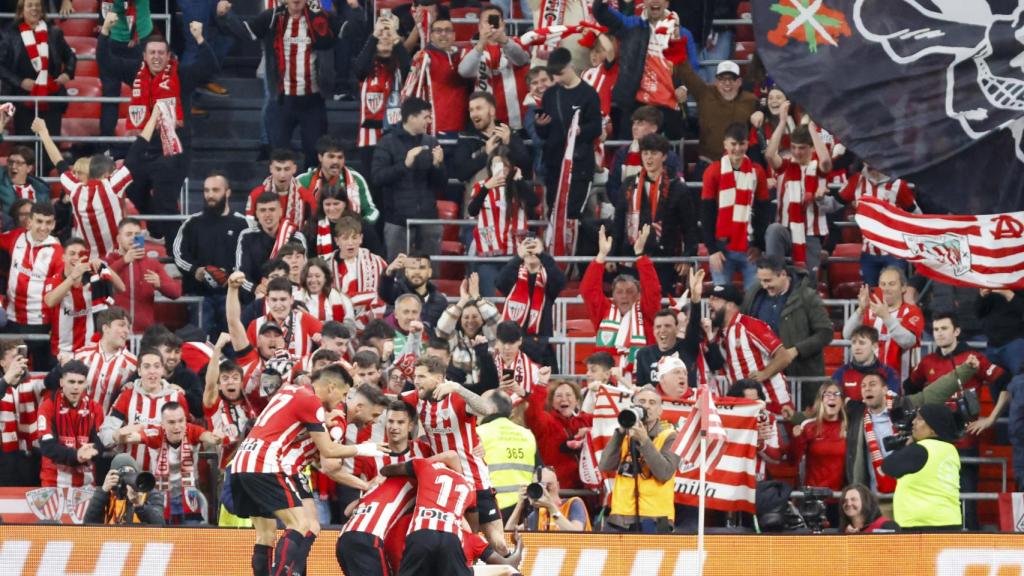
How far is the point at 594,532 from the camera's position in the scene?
53.0 ft

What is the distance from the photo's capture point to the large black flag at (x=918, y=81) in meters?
15.5

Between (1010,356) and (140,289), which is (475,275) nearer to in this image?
(140,289)

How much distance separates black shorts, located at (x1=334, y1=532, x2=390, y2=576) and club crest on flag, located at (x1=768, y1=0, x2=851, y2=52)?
4414 millimetres

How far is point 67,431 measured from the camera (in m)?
17.8

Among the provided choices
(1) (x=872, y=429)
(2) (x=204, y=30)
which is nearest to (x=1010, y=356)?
(1) (x=872, y=429)

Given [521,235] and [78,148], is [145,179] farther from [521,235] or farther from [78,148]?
[521,235]

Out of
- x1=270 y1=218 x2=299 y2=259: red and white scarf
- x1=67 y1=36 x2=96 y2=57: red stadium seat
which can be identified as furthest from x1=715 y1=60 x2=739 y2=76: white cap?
x1=67 y1=36 x2=96 y2=57: red stadium seat

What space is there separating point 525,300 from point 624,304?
0.86 metres

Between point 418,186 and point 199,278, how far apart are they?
2248 millimetres

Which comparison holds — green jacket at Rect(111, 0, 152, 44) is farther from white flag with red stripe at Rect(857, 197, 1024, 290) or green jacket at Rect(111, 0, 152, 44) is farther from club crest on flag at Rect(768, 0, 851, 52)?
club crest on flag at Rect(768, 0, 851, 52)

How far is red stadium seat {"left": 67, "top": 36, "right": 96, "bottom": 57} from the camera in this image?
2367 centimetres

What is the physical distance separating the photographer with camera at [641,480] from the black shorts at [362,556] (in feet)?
8.98

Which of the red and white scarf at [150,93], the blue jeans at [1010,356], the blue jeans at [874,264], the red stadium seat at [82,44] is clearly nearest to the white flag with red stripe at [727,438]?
the blue jeans at [1010,356]

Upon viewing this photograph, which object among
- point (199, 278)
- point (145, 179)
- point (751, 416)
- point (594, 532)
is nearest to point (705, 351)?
point (751, 416)
